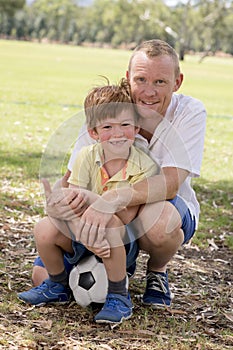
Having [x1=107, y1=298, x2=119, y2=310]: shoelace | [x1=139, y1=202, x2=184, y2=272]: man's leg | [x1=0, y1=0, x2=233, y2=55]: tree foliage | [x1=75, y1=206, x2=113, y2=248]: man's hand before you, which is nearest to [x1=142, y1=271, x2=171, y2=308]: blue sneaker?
[x1=139, y1=202, x2=184, y2=272]: man's leg

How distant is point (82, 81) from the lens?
24.9 metres

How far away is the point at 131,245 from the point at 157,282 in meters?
0.44

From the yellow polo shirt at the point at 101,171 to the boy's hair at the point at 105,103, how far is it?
0.54 feet

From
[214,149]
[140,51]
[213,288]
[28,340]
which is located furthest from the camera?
[214,149]

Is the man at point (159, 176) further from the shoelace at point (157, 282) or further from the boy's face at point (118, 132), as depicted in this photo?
the boy's face at point (118, 132)

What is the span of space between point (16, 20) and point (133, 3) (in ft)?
72.6

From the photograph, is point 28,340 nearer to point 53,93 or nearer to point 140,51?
point 140,51

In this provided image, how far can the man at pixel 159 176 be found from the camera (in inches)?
142

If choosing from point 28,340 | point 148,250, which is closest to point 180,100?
point 148,250

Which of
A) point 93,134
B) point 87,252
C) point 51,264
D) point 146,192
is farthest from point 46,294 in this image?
point 93,134

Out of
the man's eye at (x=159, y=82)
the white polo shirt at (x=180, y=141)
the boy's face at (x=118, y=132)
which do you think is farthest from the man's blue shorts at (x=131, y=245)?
the man's eye at (x=159, y=82)

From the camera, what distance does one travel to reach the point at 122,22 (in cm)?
10612

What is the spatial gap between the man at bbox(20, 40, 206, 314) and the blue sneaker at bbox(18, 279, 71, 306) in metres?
0.29

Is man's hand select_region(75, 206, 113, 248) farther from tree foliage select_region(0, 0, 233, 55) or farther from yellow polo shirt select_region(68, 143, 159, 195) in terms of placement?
tree foliage select_region(0, 0, 233, 55)
